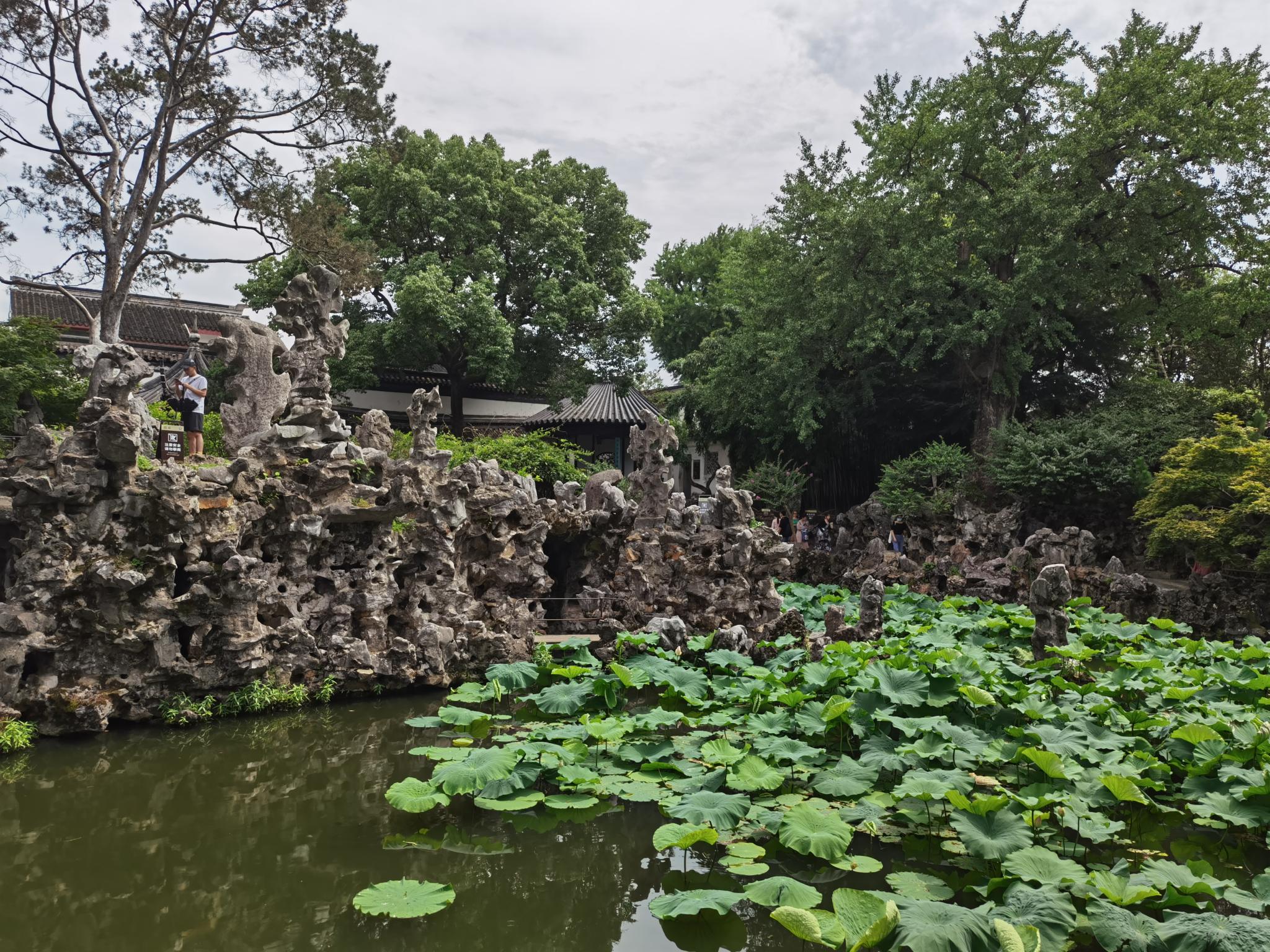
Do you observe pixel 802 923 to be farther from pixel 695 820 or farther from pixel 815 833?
pixel 695 820

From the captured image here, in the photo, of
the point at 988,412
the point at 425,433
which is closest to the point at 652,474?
the point at 425,433

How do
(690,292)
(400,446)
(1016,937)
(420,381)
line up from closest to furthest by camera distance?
(1016,937) → (400,446) → (420,381) → (690,292)

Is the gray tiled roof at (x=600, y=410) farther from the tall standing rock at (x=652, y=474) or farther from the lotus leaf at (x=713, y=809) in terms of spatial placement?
the lotus leaf at (x=713, y=809)

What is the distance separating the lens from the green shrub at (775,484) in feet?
56.4

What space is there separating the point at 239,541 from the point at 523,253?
14.3 meters

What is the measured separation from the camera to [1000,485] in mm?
14484

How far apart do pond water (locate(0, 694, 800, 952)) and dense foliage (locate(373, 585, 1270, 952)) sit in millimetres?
195

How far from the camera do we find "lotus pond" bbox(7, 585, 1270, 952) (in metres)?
3.50

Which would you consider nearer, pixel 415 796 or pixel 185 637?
pixel 415 796

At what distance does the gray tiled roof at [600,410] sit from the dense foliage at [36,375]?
11.7m

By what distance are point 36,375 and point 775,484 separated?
1277 cm

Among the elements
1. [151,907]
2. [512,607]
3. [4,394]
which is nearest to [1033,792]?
[151,907]

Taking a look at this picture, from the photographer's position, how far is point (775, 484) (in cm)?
1723

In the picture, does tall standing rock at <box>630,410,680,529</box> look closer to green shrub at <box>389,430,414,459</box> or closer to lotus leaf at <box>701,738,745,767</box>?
green shrub at <box>389,430,414,459</box>
